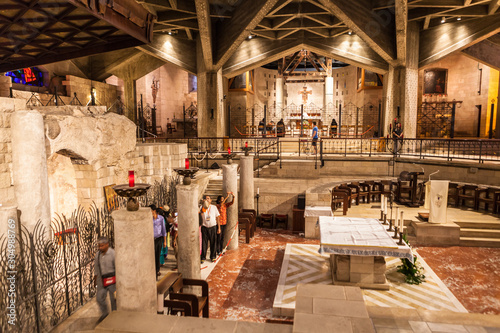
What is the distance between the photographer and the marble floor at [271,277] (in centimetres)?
607

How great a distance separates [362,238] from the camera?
6566 mm

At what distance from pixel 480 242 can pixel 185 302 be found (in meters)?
8.61

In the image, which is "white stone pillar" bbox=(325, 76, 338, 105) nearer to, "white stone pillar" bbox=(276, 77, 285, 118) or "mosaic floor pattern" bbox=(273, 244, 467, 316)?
"white stone pillar" bbox=(276, 77, 285, 118)

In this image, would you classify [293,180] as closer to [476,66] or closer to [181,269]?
[181,269]

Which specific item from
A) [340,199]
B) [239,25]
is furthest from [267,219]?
[239,25]

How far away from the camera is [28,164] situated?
6742 mm

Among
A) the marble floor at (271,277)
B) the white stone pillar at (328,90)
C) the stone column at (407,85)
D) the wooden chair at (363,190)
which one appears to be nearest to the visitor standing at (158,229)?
the marble floor at (271,277)

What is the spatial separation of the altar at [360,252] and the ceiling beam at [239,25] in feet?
36.0

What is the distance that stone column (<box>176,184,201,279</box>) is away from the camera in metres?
6.02

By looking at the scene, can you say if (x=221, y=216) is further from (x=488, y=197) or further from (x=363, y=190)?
(x=488, y=197)

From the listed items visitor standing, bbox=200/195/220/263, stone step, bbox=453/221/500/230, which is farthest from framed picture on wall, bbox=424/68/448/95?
visitor standing, bbox=200/195/220/263

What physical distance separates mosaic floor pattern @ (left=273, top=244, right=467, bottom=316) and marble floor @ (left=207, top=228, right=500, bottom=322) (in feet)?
0.76

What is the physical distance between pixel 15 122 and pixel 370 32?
50.3 ft

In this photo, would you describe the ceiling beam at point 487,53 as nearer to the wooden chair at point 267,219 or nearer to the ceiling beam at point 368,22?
the ceiling beam at point 368,22
